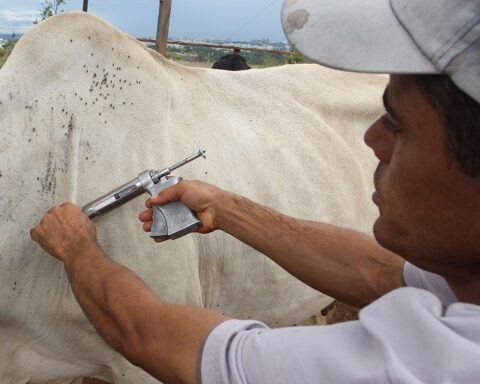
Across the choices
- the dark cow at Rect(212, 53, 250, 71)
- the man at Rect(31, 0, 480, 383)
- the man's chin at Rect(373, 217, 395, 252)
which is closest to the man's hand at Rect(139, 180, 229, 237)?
the man at Rect(31, 0, 480, 383)

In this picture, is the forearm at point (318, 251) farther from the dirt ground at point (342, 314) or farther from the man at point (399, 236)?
the dirt ground at point (342, 314)

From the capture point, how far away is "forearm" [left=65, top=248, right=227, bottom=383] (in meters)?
1.22

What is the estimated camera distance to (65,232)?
1817 millimetres

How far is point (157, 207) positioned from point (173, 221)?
6 centimetres

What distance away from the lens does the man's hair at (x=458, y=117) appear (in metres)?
0.98

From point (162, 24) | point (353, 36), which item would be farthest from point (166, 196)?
point (162, 24)

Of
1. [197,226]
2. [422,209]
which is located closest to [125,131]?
[197,226]

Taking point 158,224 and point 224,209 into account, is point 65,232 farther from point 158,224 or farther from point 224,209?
point 224,209

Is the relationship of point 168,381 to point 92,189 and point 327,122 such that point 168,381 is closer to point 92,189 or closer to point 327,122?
point 92,189

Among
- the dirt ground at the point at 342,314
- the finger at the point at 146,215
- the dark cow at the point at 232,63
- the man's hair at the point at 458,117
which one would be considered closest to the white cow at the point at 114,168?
the finger at the point at 146,215

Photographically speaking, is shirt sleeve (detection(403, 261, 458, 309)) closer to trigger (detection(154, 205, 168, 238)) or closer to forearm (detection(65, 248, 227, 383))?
forearm (detection(65, 248, 227, 383))

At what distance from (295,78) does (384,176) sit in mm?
1947

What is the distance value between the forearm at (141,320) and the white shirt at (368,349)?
6 cm

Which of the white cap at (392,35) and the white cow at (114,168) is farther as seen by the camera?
the white cow at (114,168)
